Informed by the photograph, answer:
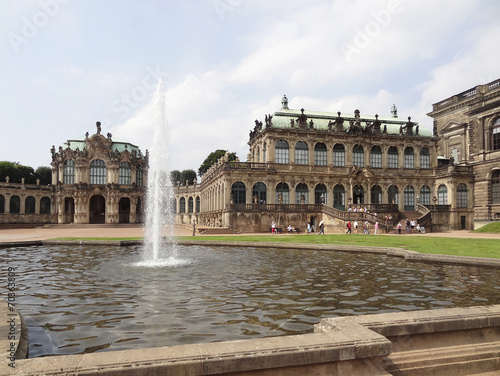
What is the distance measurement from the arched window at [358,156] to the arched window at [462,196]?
545 inches

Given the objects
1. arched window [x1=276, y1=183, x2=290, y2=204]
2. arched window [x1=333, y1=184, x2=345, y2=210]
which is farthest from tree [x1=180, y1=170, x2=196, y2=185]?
arched window [x1=333, y1=184, x2=345, y2=210]

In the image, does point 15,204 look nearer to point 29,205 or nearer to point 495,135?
point 29,205

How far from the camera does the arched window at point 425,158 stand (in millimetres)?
58844

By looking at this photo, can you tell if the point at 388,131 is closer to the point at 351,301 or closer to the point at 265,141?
the point at 265,141

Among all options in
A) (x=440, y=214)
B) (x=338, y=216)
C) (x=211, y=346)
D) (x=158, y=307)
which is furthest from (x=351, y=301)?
(x=440, y=214)

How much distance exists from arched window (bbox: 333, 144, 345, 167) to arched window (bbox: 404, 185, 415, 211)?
36.9ft

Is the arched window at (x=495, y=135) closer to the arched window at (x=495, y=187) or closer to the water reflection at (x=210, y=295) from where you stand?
the arched window at (x=495, y=187)

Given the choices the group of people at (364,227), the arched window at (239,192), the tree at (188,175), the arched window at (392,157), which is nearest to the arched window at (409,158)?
the arched window at (392,157)

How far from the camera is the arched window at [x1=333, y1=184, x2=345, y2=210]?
54656 mm

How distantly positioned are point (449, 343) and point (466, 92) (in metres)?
63.4

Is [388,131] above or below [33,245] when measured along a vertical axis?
above

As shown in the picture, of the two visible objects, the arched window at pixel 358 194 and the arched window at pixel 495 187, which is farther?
the arched window at pixel 358 194

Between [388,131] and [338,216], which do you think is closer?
[338,216]

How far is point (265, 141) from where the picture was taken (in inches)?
2094
